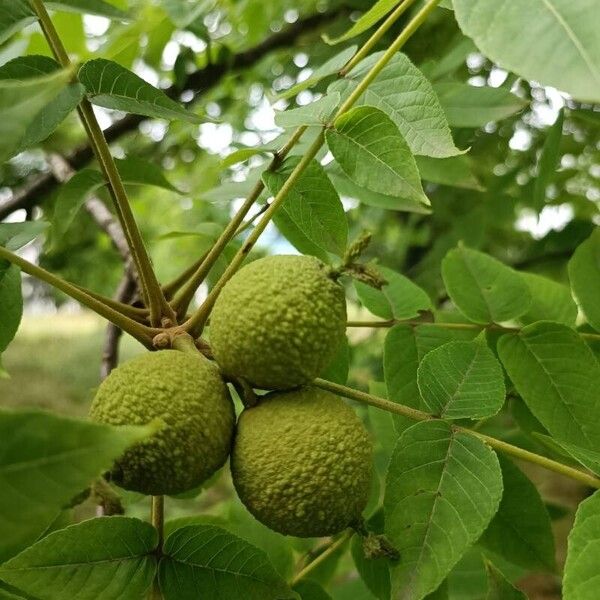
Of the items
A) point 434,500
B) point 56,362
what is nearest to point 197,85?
point 434,500

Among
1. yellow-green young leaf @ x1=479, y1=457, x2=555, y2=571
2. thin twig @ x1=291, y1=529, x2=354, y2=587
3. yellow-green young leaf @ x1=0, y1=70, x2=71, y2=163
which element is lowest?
thin twig @ x1=291, y1=529, x2=354, y2=587

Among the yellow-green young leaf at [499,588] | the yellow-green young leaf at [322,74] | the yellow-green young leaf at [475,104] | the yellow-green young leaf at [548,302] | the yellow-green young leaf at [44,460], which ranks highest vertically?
the yellow-green young leaf at [322,74]

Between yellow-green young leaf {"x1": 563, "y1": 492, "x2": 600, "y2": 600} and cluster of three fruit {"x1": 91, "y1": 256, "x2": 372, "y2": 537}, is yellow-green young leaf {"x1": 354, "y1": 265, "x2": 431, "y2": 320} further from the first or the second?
yellow-green young leaf {"x1": 563, "y1": 492, "x2": 600, "y2": 600}

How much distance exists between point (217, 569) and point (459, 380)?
0.42 meters

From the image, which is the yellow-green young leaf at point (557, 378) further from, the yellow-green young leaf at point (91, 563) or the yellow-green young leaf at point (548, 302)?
the yellow-green young leaf at point (91, 563)

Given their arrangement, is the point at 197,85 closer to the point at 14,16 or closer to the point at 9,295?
the point at 14,16

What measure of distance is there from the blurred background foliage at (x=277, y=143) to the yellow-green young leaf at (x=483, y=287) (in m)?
0.23

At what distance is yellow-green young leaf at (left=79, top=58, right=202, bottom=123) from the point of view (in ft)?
3.53

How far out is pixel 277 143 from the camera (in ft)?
4.42

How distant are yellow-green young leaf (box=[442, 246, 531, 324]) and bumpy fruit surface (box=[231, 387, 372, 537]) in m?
0.41

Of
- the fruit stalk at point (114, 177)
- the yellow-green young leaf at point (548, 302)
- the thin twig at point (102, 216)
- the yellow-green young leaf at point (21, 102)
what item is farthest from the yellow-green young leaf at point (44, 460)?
the thin twig at point (102, 216)

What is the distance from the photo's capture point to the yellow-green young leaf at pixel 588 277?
129 cm

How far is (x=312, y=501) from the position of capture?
37.9 inches

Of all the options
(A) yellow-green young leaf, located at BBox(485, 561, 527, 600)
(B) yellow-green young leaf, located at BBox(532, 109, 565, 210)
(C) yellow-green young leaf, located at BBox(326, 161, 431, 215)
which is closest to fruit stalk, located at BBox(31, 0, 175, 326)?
(C) yellow-green young leaf, located at BBox(326, 161, 431, 215)
